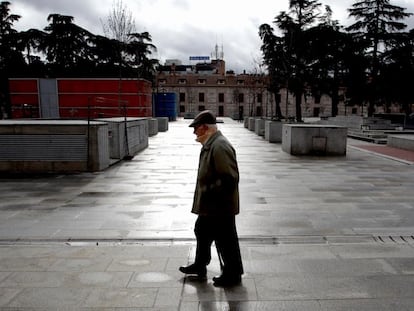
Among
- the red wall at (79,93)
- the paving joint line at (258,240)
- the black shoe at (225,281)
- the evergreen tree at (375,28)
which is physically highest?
the evergreen tree at (375,28)

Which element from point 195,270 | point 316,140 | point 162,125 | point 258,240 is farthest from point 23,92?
point 195,270

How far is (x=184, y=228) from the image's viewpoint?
594cm

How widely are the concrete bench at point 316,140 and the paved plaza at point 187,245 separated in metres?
4.95

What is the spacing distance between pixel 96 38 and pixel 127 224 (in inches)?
1862

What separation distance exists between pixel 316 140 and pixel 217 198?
463 inches

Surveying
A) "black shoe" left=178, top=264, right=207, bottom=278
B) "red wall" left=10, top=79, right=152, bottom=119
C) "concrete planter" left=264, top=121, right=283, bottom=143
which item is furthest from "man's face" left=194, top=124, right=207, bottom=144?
"red wall" left=10, top=79, right=152, bottom=119

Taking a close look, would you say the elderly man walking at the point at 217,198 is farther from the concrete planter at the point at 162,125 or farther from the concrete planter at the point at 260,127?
the concrete planter at the point at 162,125

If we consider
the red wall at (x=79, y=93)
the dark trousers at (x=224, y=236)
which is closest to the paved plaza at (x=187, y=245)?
the dark trousers at (x=224, y=236)

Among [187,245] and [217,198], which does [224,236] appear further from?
[187,245]

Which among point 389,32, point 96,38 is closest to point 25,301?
point 389,32

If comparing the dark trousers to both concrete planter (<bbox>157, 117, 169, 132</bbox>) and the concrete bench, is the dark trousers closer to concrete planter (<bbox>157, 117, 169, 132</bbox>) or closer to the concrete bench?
the concrete bench

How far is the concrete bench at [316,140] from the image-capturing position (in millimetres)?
14656

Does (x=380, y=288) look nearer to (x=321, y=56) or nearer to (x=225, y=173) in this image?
(x=225, y=173)

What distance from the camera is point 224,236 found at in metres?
3.95
